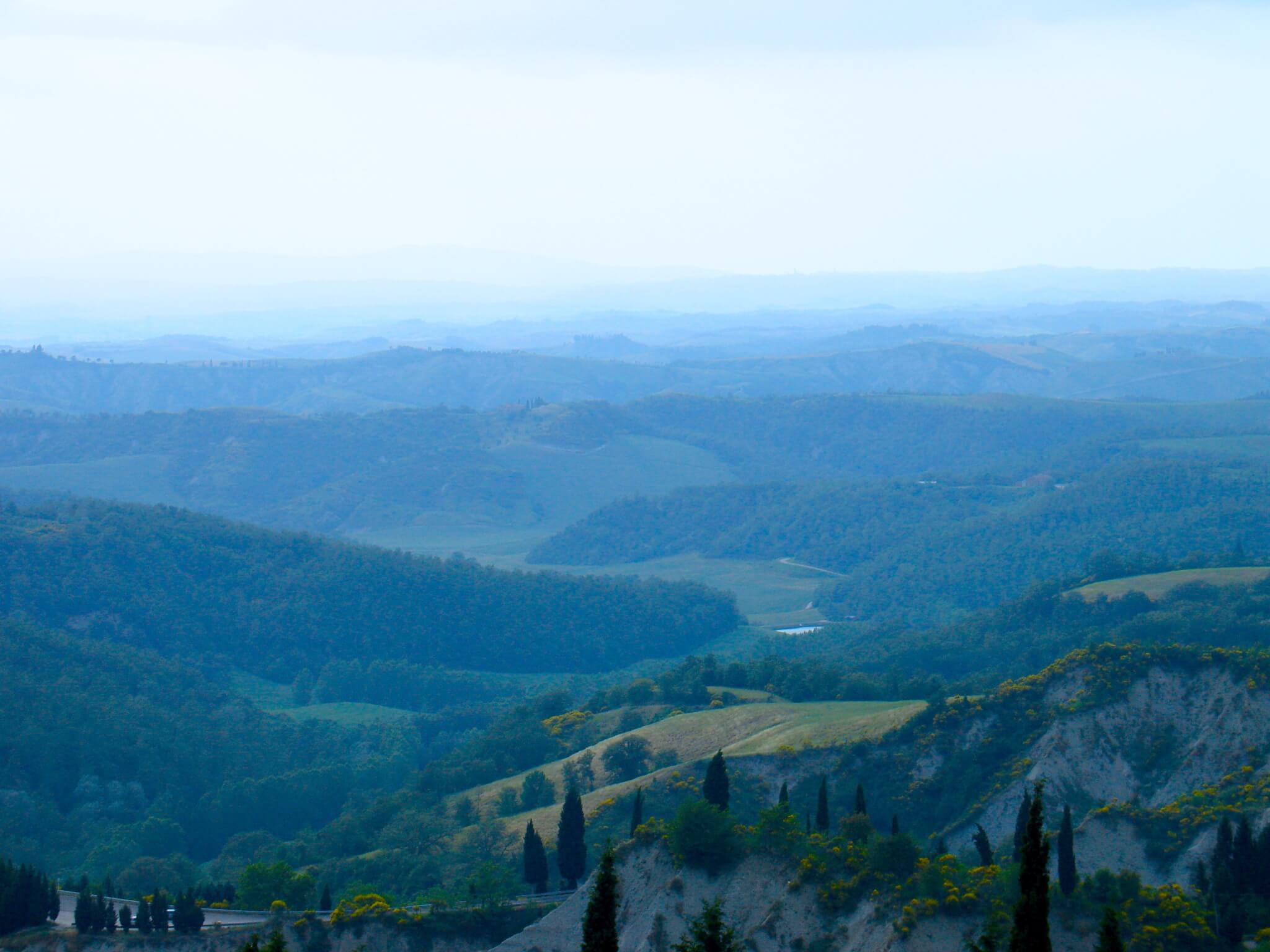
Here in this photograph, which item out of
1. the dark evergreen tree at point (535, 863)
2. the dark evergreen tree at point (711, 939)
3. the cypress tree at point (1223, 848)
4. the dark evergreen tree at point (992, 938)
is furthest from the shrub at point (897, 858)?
the dark evergreen tree at point (535, 863)

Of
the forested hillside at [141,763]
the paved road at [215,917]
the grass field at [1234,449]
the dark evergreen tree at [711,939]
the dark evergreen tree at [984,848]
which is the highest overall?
the dark evergreen tree at [711,939]

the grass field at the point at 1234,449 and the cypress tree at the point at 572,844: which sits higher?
the grass field at the point at 1234,449

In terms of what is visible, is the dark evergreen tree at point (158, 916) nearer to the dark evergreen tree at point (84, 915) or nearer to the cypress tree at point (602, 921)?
the dark evergreen tree at point (84, 915)

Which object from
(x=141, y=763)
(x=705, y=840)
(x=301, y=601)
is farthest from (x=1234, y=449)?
(x=705, y=840)

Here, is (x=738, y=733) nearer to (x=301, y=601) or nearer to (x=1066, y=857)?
(x=1066, y=857)

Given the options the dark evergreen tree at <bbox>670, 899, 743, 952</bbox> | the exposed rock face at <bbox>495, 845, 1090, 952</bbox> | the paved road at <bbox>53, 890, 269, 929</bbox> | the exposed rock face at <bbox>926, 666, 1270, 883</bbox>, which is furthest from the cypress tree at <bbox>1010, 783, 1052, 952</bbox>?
the exposed rock face at <bbox>926, 666, 1270, 883</bbox>

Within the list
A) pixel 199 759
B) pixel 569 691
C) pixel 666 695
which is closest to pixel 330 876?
pixel 666 695

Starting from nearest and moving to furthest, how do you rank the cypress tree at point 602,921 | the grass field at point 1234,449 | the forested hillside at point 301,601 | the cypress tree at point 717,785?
the cypress tree at point 602,921
the cypress tree at point 717,785
the forested hillside at point 301,601
the grass field at point 1234,449
